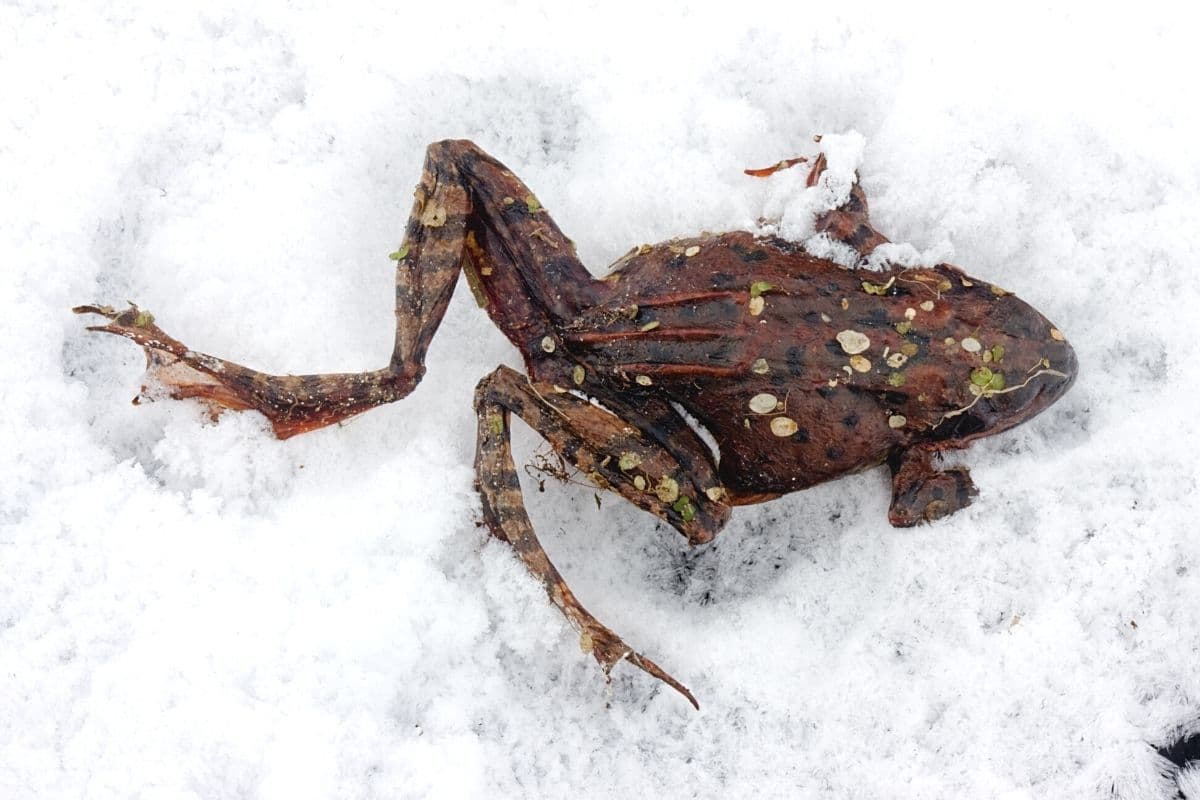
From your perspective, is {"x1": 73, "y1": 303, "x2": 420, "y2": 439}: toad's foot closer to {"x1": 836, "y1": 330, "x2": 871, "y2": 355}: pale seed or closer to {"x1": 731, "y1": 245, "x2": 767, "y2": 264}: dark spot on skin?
{"x1": 731, "y1": 245, "x2": 767, "y2": 264}: dark spot on skin

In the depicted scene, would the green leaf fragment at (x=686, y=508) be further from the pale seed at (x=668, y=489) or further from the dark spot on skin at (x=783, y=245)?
the dark spot on skin at (x=783, y=245)

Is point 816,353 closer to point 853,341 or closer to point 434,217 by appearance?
point 853,341

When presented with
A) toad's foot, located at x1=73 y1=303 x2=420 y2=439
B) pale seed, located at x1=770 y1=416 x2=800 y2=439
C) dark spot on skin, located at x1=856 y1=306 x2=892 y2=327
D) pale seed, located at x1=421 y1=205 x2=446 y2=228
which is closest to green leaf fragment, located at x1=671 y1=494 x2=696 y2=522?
pale seed, located at x1=770 y1=416 x2=800 y2=439

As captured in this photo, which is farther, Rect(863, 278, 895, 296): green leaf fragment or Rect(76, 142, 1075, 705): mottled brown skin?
Rect(863, 278, 895, 296): green leaf fragment

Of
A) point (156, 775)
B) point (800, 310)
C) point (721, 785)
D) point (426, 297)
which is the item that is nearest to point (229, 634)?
point (156, 775)

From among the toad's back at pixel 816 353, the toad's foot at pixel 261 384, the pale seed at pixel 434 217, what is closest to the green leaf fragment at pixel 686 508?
the toad's back at pixel 816 353

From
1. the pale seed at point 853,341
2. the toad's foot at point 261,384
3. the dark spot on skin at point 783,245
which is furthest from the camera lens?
the dark spot on skin at point 783,245

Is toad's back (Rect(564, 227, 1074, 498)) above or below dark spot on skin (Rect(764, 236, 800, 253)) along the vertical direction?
below
